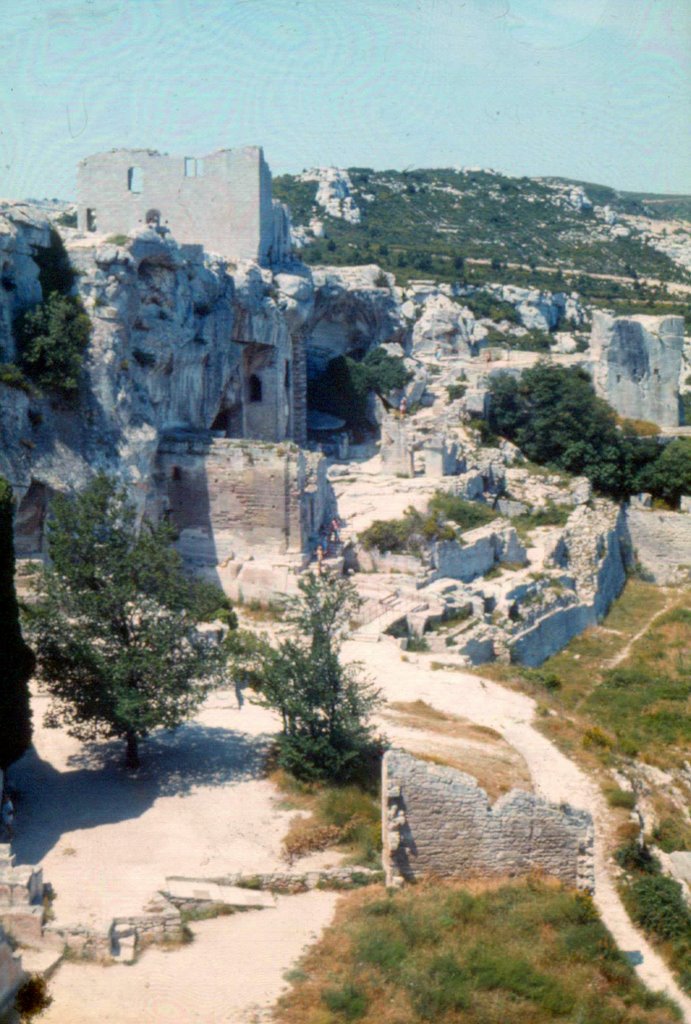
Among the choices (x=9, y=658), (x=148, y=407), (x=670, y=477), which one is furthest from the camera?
(x=670, y=477)

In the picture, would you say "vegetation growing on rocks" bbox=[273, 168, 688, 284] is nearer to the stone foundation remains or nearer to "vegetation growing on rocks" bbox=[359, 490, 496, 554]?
"vegetation growing on rocks" bbox=[359, 490, 496, 554]

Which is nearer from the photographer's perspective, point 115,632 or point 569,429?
point 115,632

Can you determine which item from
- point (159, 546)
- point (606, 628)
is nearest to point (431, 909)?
point (159, 546)

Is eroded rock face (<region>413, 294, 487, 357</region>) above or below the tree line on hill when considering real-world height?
above

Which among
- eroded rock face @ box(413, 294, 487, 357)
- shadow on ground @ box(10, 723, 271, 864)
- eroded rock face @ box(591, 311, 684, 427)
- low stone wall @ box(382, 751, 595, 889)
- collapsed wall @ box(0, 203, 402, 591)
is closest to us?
low stone wall @ box(382, 751, 595, 889)

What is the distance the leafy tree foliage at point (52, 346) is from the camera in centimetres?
2292

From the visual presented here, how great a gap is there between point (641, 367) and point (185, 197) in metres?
18.9

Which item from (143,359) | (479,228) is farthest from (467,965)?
(479,228)

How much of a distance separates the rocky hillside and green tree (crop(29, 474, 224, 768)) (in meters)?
58.2

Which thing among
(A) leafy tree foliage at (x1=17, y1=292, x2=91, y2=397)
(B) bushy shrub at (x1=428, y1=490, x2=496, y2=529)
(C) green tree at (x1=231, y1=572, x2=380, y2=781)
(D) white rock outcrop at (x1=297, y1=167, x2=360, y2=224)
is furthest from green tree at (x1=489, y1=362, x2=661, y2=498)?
(D) white rock outcrop at (x1=297, y1=167, x2=360, y2=224)

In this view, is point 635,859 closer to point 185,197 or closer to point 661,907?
point 661,907

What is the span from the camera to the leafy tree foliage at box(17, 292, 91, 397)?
22.9 metres

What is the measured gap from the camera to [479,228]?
94.6m

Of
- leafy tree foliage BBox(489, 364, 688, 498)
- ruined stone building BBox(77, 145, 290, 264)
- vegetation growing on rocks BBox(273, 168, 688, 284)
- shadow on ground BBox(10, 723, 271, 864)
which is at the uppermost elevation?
vegetation growing on rocks BBox(273, 168, 688, 284)
